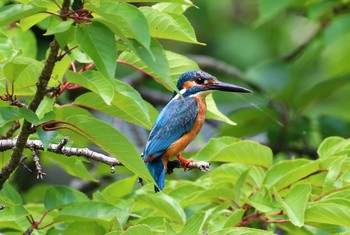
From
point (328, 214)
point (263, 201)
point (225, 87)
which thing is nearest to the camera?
point (328, 214)

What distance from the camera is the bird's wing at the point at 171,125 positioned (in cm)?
357

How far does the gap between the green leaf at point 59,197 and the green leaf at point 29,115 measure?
0.75 metres

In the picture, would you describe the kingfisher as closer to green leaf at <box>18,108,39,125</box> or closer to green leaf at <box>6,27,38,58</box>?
green leaf at <box>6,27,38,58</box>

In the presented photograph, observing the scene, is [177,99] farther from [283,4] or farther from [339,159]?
[283,4]

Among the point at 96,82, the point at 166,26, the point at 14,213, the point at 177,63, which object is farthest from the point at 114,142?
the point at 177,63

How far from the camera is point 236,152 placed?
3.55m

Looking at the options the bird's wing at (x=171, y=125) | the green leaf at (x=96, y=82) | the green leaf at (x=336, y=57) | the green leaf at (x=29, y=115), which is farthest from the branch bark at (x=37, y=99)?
the green leaf at (x=336, y=57)

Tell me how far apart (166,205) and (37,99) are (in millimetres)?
917

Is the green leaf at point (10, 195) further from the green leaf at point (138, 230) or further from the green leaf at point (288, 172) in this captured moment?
the green leaf at point (288, 172)

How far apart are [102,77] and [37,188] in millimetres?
2794

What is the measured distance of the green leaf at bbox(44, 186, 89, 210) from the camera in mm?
3373

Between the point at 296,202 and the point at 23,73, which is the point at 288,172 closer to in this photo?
the point at 296,202

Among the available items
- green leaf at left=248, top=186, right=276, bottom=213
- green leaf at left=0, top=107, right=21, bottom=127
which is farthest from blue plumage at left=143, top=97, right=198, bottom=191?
green leaf at left=0, top=107, right=21, bottom=127

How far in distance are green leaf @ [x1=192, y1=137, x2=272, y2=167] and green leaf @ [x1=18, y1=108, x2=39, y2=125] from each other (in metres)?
1.01
